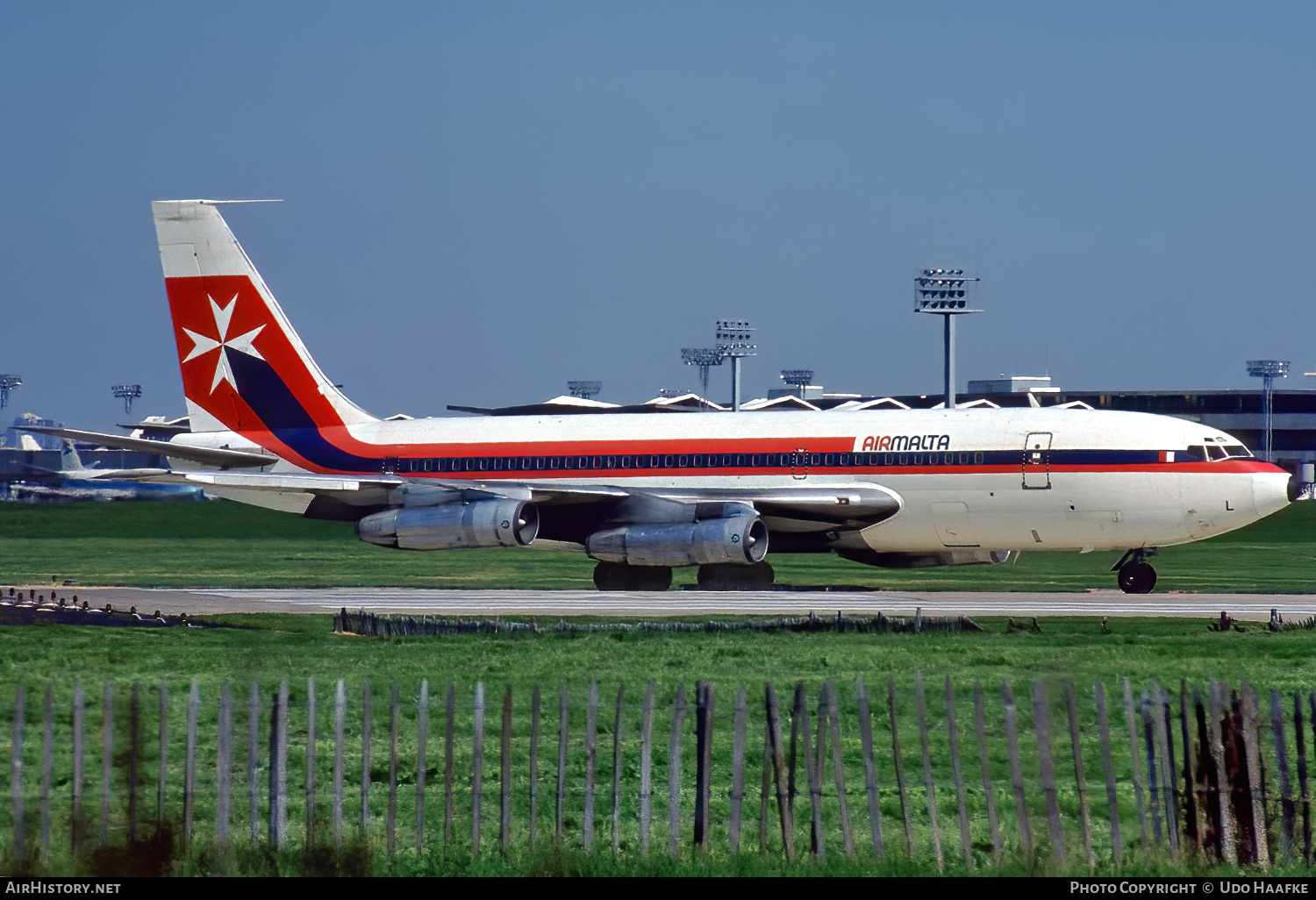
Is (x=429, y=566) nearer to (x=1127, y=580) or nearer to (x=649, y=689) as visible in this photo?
(x=1127, y=580)

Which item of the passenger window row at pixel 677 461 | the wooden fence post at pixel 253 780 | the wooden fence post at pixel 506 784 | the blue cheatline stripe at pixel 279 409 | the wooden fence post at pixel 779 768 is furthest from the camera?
the blue cheatline stripe at pixel 279 409

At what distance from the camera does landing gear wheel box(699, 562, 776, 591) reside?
156 feet

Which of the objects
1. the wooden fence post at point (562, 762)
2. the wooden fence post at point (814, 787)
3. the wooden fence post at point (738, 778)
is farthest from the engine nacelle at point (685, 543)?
the wooden fence post at point (738, 778)

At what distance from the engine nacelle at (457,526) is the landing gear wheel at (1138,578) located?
15.4m

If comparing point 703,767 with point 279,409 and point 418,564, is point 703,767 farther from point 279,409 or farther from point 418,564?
point 418,564

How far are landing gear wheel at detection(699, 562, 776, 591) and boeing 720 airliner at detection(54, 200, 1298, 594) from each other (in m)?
0.06

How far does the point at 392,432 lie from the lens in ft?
167

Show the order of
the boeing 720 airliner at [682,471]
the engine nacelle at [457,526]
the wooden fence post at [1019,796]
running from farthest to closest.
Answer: the engine nacelle at [457,526] → the boeing 720 airliner at [682,471] → the wooden fence post at [1019,796]

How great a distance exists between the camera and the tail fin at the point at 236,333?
51.1 metres

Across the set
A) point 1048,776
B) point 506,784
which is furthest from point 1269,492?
point 506,784

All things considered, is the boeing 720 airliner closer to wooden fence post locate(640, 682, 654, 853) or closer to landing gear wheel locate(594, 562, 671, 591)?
landing gear wheel locate(594, 562, 671, 591)

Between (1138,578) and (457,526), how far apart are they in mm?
17668

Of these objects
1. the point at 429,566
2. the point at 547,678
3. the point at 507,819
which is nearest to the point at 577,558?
the point at 429,566

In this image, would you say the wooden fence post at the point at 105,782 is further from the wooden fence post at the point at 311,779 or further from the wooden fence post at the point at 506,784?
the wooden fence post at the point at 506,784
